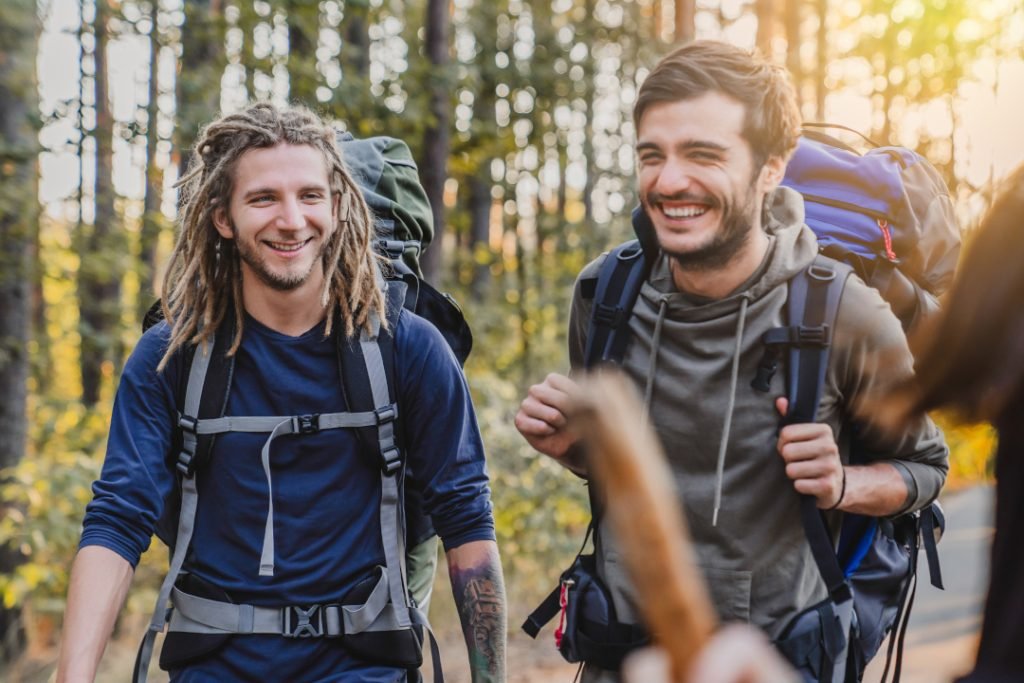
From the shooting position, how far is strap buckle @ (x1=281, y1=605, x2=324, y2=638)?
3.20m

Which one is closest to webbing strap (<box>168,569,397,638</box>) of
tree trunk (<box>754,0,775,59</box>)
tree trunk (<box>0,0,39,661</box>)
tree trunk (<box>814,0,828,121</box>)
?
tree trunk (<box>0,0,39,661</box>)

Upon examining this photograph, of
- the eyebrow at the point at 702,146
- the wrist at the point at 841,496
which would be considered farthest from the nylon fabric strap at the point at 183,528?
the wrist at the point at 841,496

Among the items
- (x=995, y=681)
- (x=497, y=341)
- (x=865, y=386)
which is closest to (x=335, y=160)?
(x=865, y=386)

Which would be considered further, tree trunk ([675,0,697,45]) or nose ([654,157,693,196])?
tree trunk ([675,0,697,45])

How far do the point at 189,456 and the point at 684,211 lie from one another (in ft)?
5.48

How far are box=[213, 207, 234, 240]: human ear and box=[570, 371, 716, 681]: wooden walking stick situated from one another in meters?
3.11

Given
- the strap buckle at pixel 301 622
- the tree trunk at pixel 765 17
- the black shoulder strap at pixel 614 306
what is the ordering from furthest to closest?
the tree trunk at pixel 765 17 → the strap buckle at pixel 301 622 → the black shoulder strap at pixel 614 306

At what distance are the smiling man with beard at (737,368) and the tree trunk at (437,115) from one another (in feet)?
26.7

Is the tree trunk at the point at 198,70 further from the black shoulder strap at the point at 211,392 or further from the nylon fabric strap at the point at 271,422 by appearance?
the nylon fabric strap at the point at 271,422

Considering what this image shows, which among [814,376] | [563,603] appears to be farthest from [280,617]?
[814,376]

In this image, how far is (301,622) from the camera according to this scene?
321 cm

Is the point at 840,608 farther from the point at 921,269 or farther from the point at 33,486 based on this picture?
the point at 33,486

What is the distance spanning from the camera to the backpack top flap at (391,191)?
394cm

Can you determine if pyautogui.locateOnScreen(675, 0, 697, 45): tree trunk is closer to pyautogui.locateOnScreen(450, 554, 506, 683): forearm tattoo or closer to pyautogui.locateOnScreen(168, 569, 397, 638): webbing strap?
pyautogui.locateOnScreen(450, 554, 506, 683): forearm tattoo
